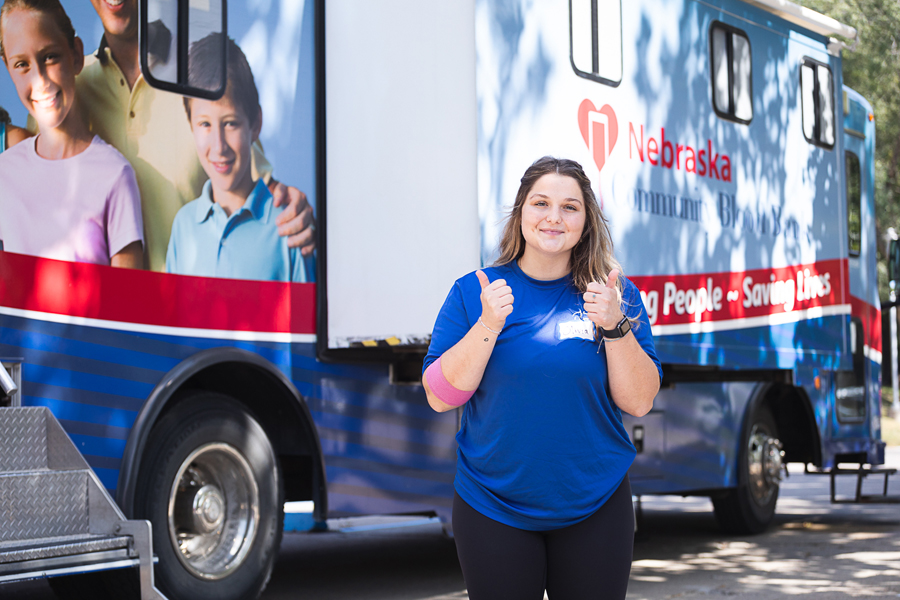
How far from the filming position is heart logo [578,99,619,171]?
21.9ft

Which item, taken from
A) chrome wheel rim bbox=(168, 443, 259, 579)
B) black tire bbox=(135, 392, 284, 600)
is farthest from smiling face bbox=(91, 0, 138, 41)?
chrome wheel rim bbox=(168, 443, 259, 579)

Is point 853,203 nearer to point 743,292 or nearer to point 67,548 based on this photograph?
point 743,292

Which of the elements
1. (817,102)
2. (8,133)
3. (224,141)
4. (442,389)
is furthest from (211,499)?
(817,102)

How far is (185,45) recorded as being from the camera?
17.7ft

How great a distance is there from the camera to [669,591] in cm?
660

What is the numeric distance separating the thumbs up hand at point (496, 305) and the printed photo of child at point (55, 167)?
273 cm

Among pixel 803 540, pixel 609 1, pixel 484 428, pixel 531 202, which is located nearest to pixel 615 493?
pixel 484 428

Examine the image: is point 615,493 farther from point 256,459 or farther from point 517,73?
point 517,73

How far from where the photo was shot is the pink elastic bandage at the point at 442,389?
278 cm

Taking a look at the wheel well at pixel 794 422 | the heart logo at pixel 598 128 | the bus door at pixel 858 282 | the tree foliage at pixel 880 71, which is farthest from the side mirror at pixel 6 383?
the tree foliage at pixel 880 71

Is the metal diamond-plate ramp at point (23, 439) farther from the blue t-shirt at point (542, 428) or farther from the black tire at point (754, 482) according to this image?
the black tire at point (754, 482)

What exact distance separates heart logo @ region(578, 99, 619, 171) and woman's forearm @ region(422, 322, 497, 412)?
4.11 m

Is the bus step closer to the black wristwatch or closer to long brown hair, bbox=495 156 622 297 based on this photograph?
long brown hair, bbox=495 156 622 297

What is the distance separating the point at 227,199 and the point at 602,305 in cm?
322
